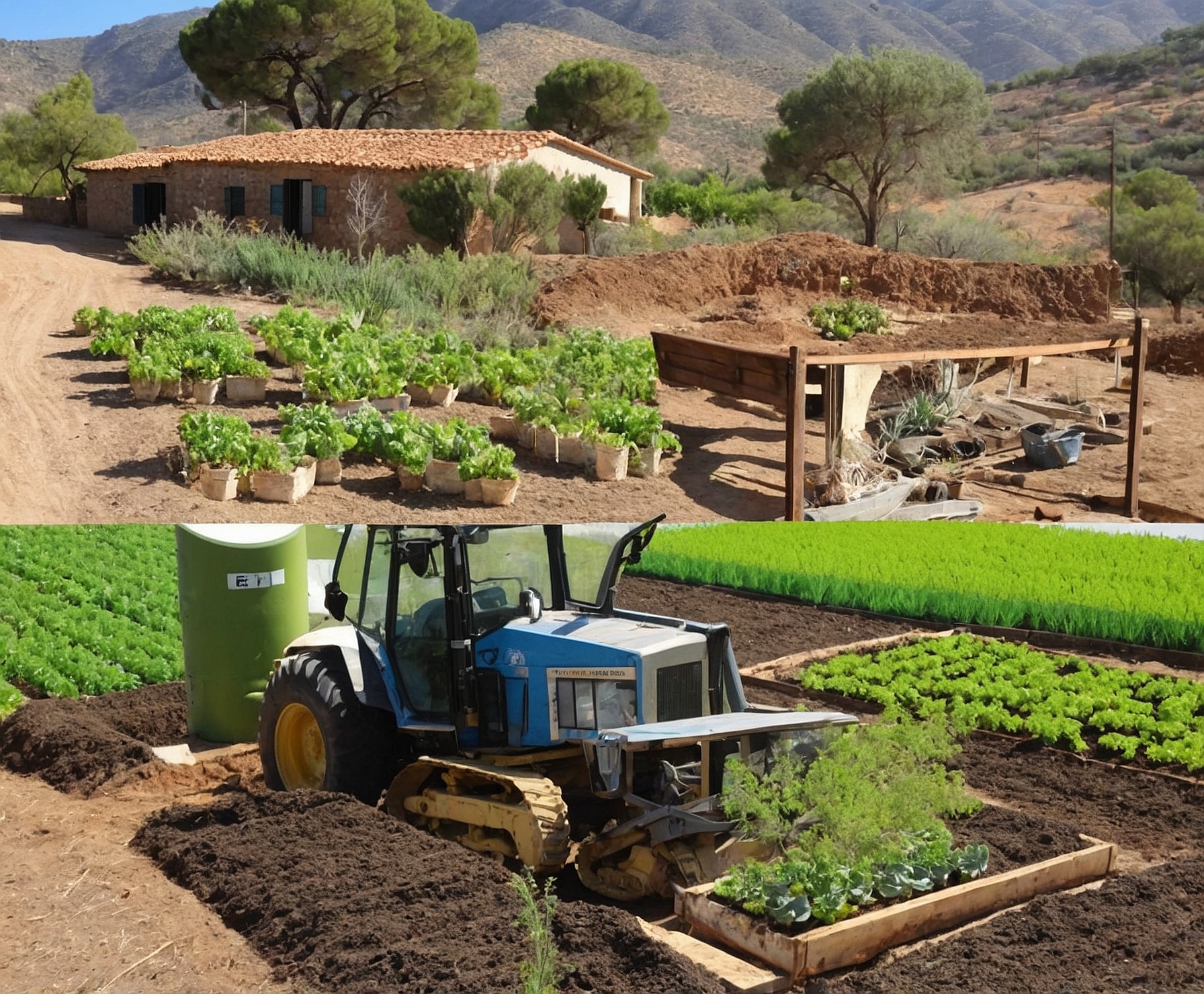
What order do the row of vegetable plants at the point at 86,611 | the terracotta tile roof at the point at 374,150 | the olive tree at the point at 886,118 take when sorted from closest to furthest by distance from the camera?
the row of vegetable plants at the point at 86,611
the terracotta tile roof at the point at 374,150
the olive tree at the point at 886,118

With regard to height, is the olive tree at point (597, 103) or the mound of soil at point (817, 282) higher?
the olive tree at point (597, 103)

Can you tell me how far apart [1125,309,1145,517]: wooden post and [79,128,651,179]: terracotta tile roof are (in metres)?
13.6

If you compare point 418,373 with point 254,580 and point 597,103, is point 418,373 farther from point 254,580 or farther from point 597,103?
point 597,103

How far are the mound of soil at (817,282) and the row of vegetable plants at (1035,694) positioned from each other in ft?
27.9

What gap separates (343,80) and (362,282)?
881 inches

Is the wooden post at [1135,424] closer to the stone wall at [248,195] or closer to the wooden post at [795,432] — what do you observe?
the wooden post at [795,432]

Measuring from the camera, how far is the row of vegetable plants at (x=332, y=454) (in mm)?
8031

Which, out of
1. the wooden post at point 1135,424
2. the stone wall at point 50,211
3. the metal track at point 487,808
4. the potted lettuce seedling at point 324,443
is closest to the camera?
the metal track at point 487,808

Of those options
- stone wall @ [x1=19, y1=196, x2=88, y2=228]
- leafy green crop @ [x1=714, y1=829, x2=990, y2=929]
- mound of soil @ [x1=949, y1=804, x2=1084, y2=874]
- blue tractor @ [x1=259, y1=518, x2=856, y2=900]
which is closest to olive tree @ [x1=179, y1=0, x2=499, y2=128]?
stone wall @ [x1=19, y1=196, x2=88, y2=228]

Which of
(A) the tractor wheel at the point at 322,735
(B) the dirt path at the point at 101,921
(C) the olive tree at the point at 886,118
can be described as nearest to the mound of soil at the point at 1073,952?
(B) the dirt path at the point at 101,921

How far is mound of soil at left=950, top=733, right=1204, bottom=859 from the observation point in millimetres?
6605

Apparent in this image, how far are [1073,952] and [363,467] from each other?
19.1ft

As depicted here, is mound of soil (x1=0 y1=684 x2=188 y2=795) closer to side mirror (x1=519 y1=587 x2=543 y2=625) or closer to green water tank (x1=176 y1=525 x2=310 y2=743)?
green water tank (x1=176 y1=525 x2=310 y2=743)

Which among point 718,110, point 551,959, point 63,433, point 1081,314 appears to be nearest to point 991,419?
point 1081,314
